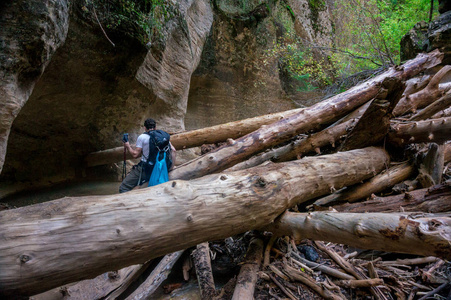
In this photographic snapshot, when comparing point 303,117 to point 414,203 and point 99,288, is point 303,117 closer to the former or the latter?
point 414,203

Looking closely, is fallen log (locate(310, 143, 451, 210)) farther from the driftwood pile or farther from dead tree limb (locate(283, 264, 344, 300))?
dead tree limb (locate(283, 264, 344, 300))

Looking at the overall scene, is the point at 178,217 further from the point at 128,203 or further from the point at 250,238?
the point at 250,238

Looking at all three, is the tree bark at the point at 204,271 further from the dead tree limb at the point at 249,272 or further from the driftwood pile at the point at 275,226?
the dead tree limb at the point at 249,272

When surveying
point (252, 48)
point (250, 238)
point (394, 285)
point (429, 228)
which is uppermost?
point (252, 48)

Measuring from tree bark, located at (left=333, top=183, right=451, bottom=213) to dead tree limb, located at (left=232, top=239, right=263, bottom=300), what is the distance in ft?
4.49

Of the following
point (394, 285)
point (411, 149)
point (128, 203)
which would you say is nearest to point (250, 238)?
point (394, 285)

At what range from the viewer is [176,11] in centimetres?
614

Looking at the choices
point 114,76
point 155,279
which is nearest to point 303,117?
point 155,279

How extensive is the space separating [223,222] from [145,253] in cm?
59

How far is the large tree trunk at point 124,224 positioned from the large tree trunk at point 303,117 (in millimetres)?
1536

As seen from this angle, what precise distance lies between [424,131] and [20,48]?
5161 millimetres

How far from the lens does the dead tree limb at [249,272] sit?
2.05 meters

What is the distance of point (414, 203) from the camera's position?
294 centimetres

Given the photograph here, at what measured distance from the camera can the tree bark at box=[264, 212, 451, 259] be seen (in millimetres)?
1497
